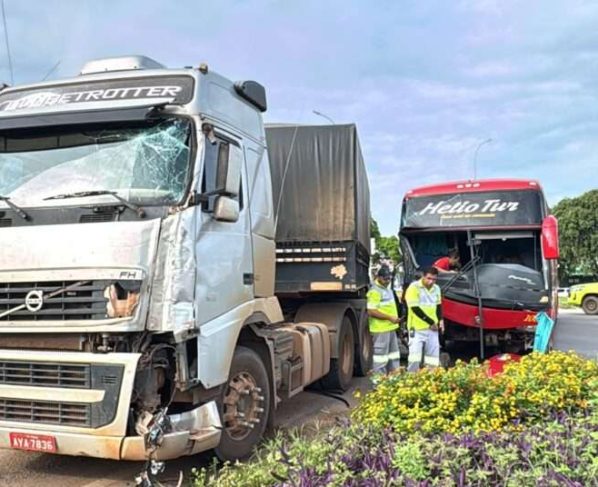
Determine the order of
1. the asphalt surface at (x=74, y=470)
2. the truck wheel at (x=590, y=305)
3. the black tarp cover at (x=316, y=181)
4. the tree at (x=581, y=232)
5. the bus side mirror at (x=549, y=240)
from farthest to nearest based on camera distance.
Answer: the tree at (x=581, y=232) → the truck wheel at (x=590, y=305) → the bus side mirror at (x=549, y=240) → the black tarp cover at (x=316, y=181) → the asphalt surface at (x=74, y=470)

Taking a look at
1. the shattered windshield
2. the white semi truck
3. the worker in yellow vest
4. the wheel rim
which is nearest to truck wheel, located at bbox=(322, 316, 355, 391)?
the worker in yellow vest

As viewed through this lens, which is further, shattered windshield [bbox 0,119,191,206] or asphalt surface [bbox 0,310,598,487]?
asphalt surface [bbox 0,310,598,487]

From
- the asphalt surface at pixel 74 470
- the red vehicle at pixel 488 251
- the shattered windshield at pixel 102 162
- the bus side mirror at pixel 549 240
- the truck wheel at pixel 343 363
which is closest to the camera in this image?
the shattered windshield at pixel 102 162

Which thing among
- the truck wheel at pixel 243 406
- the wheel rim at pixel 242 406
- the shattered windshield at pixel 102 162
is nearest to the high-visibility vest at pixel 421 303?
the truck wheel at pixel 243 406

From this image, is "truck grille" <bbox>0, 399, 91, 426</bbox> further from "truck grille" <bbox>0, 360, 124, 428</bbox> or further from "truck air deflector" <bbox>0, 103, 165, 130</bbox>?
"truck air deflector" <bbox>0, 103, 165, 130</bbox>

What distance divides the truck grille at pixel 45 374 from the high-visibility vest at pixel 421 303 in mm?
4963

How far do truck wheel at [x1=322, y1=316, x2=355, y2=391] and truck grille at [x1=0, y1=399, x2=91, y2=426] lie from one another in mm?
4546

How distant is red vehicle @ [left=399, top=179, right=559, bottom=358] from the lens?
29.6ft

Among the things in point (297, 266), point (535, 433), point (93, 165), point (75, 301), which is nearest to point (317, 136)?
point (297, 266)

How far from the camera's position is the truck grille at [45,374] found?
13.2 ft

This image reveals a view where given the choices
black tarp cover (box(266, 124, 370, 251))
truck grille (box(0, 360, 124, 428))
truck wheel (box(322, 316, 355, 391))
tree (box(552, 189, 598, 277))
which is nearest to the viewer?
truck grille (box(0, 360, 124, 428))

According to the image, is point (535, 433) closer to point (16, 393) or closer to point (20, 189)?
point (16, 393)

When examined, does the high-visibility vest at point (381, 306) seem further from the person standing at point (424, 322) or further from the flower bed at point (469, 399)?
the flower bed at point (469, 399)

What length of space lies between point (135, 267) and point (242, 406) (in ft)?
5.51
